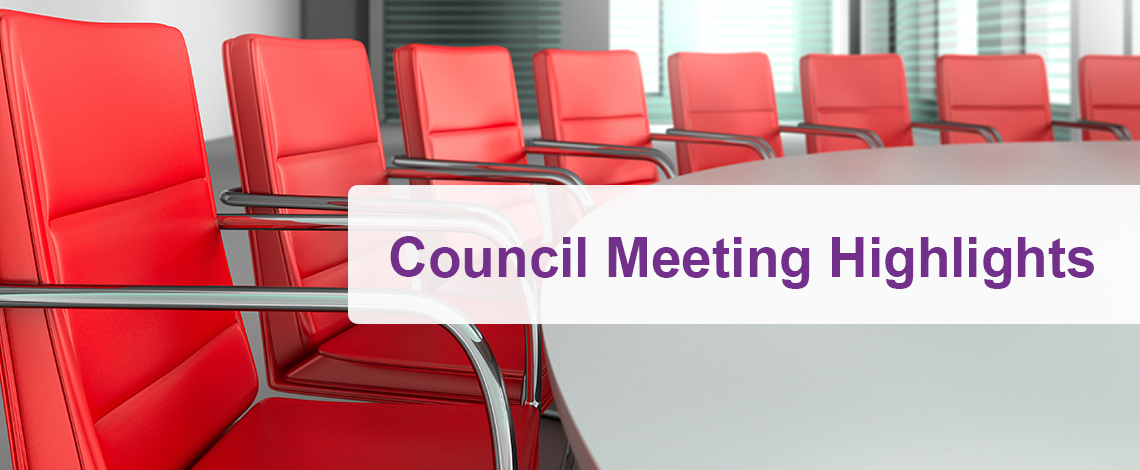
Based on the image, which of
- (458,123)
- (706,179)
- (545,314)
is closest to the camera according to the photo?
(545,314)

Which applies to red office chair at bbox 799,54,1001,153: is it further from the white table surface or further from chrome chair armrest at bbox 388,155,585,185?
chrome chair armrest at bbox 388,155,585,185

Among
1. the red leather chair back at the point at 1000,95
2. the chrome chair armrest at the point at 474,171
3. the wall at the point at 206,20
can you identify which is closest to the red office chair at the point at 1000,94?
the red leather chair back at the point at 1000,95

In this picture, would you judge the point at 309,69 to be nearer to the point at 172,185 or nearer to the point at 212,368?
the point at 172,185

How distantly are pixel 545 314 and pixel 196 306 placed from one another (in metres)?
0.30

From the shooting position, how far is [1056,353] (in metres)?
0.49

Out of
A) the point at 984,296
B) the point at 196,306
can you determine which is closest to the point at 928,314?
the point at 984,296

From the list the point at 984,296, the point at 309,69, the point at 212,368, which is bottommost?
the point at 212,368

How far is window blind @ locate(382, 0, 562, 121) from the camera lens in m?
7.34

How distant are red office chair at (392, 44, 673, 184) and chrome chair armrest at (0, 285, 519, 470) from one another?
3.13ft

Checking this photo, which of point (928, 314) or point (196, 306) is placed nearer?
point (928, 314)

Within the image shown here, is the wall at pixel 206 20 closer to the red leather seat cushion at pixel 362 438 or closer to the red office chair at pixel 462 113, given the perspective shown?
the red office chair at pixel 462 113

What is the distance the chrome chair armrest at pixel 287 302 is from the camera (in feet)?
2.25

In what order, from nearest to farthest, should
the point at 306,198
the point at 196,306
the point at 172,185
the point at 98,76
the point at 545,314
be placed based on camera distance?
the point at 545,314 → the point at 196,306 → the point at 98,76 → the point at 172,185 → the point at 306,198

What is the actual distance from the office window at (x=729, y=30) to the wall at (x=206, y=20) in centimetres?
274
